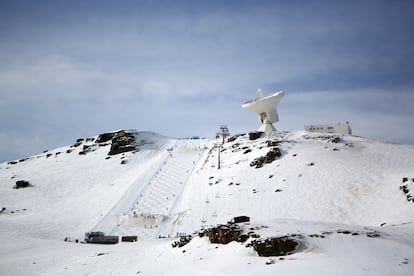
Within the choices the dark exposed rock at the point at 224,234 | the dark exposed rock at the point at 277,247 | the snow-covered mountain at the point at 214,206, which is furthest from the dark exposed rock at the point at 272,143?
the dark exposed rock at the point at 277,247

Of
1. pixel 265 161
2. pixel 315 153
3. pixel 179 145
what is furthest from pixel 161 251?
pixel 179 145

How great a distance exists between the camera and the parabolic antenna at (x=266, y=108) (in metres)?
71.6

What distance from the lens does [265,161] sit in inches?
1812

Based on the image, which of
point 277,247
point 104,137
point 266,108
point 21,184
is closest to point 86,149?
point 104,137

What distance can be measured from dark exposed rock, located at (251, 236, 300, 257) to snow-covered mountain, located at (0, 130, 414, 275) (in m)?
0.23

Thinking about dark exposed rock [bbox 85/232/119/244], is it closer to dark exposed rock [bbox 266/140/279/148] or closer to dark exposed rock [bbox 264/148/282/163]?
dark exposed rock [bbox 264/148/282/163]

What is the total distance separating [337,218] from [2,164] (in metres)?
74.2

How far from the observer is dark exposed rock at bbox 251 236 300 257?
588 inches

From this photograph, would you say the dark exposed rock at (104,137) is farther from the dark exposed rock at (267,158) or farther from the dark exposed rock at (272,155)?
the dark exposed rock at (272,155)

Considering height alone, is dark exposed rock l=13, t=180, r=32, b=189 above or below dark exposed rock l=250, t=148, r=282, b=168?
below

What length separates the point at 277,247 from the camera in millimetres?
15078

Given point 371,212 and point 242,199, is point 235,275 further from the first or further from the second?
point 242,199

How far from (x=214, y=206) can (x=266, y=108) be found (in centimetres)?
4030


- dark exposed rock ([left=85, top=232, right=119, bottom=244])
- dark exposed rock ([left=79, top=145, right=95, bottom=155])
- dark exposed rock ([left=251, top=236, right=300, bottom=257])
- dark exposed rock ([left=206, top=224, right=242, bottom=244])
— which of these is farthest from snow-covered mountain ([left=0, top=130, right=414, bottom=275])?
dark exposed rock ([left=79, top=145, right=95, bottom=155])
